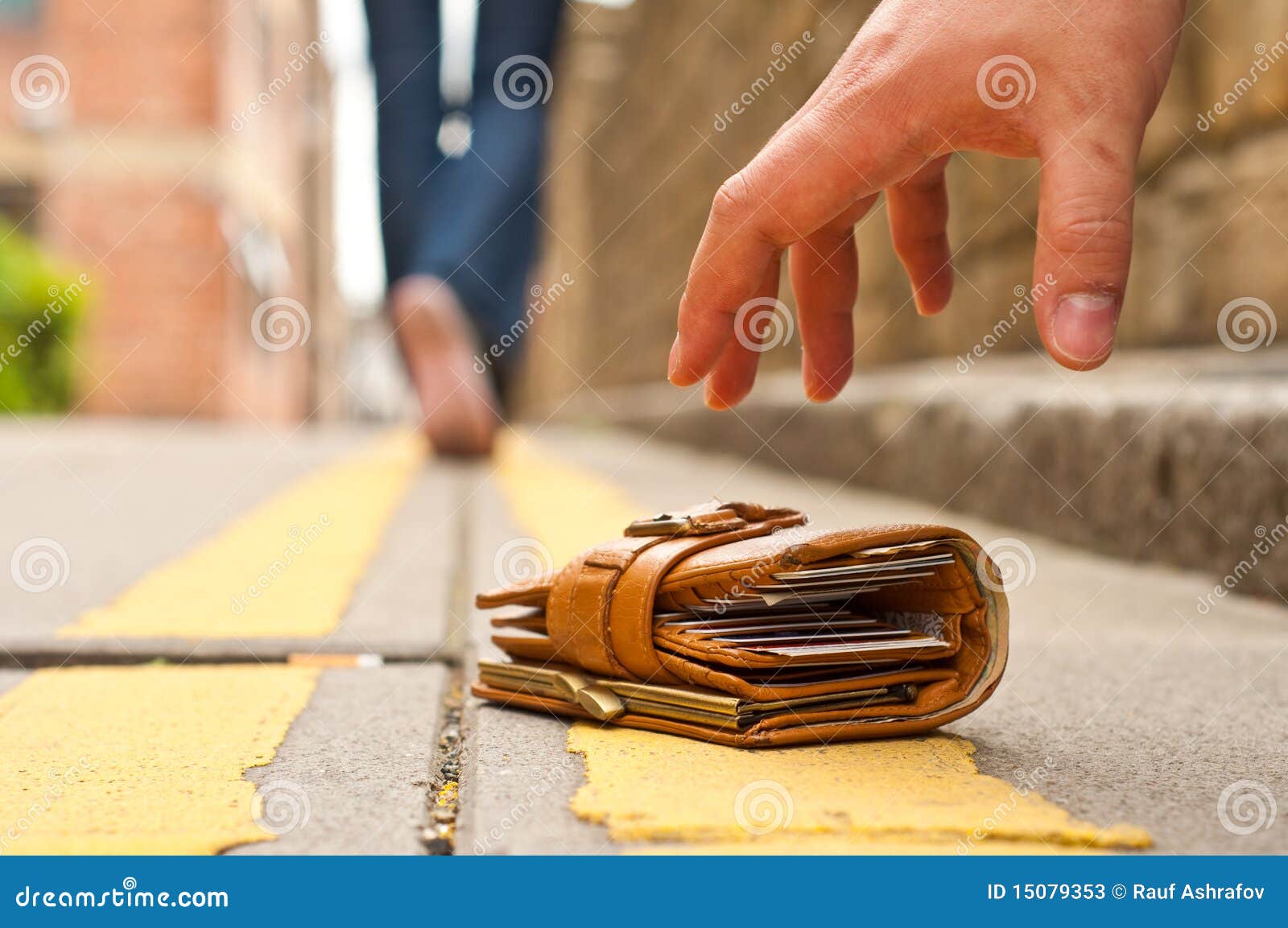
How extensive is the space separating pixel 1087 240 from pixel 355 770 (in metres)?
0.84

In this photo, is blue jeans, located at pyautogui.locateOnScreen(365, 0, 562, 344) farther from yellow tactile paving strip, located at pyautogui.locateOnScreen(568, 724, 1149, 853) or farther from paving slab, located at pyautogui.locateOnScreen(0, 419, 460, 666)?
yellow tactile paving strip, located at pyautogui.locateOnScreen(568, 724, 1149, 853)

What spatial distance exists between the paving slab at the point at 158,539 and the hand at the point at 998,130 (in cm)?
90

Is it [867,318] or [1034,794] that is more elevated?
[867,318]

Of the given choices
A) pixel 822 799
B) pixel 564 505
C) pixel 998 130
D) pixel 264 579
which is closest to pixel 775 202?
pixel 998 130

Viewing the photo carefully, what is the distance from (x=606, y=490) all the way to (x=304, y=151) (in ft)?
73.5

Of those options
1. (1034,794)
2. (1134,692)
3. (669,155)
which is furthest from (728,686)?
(669,155)

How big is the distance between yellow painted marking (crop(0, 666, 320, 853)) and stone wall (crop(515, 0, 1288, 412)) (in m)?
2.13

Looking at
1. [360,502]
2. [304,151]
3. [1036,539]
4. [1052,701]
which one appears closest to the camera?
[1052,701]

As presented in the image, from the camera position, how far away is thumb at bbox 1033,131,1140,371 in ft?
3.50

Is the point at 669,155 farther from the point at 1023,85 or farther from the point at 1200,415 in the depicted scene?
the point at 1023,85

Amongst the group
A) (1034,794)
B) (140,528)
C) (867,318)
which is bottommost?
(1034,794)

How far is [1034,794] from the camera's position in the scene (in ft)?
3.58

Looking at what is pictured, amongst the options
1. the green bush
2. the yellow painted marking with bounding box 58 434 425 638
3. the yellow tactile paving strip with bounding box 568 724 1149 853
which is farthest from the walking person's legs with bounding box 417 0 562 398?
the green bush

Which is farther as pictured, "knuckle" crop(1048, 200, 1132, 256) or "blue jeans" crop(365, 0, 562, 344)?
"blue jeans" crop(365, 0, 562, 344)
